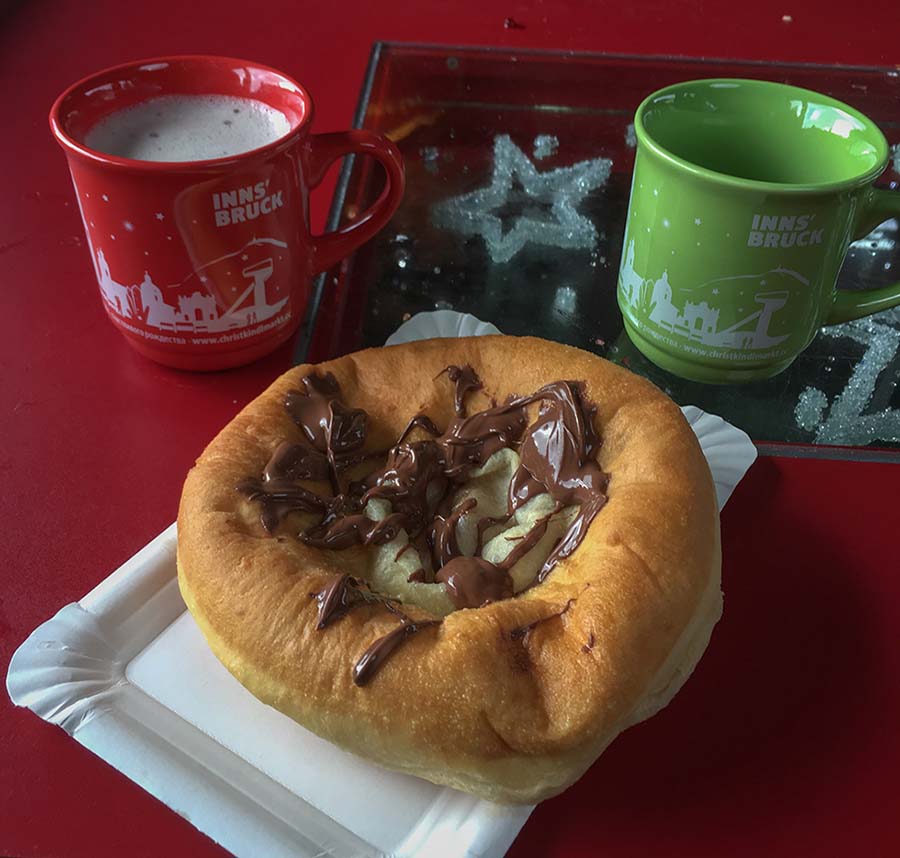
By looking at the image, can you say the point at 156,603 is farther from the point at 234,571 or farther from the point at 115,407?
the point at 115,407

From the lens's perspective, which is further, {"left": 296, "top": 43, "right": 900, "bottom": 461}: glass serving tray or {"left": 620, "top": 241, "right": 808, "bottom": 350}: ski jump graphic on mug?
{"left": 296, "top": 43, "right": 900, "bottom": 461}: glass serving tray

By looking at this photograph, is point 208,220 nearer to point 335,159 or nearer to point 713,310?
point 335,159

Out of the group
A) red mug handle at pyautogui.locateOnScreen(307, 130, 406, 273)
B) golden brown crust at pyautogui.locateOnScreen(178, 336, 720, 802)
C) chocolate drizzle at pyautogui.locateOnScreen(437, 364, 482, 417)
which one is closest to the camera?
golden brown crust at pyautogui.locateOnScreen(178, 336, 720, 802)

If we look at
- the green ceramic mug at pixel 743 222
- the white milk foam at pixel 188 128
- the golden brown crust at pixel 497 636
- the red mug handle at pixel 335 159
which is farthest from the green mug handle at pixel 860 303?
the white milk foam at pixel 188 128

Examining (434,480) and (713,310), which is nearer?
(434,480)

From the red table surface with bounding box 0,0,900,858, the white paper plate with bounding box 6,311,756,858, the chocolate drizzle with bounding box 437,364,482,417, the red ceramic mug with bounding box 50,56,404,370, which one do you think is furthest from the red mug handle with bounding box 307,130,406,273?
the white paper plate with bounding box 6,311,756,858

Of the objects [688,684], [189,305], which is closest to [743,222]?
[688,684]

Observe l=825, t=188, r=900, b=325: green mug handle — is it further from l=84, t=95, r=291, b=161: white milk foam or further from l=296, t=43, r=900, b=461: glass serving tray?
l=84, t=95, r=291, b=161: white milk foam

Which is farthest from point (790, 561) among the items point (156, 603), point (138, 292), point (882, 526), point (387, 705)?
point (138, 292)
